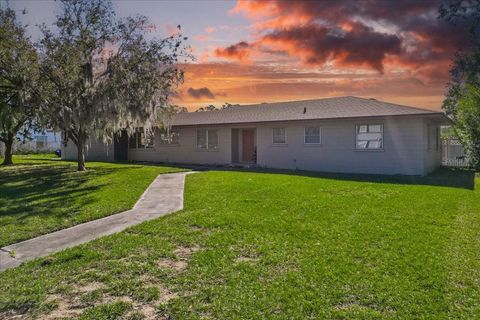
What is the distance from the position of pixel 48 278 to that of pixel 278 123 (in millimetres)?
15323

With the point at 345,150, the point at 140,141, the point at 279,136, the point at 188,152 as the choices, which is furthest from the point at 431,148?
the point at 140,141

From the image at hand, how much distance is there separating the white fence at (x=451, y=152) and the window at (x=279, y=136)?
10726 mm

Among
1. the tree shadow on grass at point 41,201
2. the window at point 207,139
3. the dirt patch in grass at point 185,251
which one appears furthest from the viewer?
the window at point 207,139

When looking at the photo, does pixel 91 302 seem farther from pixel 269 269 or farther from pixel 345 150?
pixel 345 150

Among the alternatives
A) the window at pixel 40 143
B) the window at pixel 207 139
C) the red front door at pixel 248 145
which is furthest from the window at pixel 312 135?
the window at pixel 40 143

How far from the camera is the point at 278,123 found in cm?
1905

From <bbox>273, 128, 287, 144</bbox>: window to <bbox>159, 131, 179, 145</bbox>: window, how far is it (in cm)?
694

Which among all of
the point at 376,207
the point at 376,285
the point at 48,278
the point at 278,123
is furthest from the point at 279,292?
the point at 278,123

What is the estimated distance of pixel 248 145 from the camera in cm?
2189

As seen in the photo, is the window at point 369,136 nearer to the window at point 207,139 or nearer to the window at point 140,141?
the window at point 207,139

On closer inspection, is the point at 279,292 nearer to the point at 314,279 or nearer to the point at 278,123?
the point at 314,279

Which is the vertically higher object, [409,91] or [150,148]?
[409,91]

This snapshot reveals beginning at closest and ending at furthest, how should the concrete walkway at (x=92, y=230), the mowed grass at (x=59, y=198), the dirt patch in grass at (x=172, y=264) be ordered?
the dirt patch in grass at (x=172, y=264) → the concrete walkway at (x=92, y=230) → the mowed grass at (x=59, y=198)

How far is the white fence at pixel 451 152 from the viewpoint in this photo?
22.5 meters
